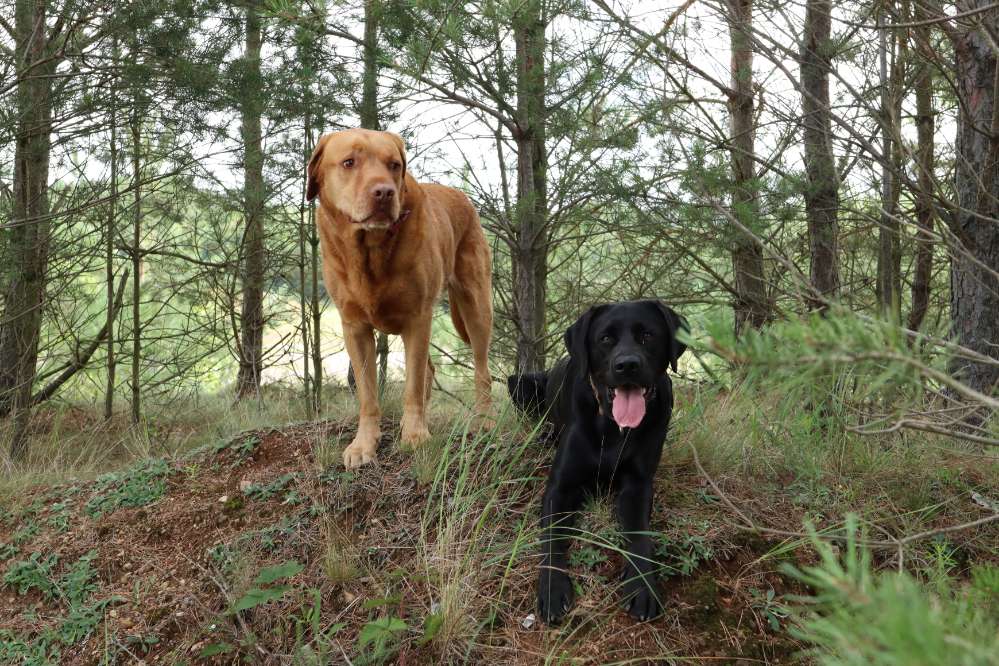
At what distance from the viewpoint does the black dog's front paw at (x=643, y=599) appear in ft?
9.18

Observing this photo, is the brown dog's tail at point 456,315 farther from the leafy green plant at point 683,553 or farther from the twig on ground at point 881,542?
the leafy green plant at point 683,553

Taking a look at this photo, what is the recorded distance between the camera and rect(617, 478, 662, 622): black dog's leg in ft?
9.25

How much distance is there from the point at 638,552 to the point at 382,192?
5.98 feet

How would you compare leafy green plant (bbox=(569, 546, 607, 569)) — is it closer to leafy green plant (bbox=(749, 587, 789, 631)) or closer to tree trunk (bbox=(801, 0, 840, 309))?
leafy green plant (bbox=(749, 587, 789, 631))

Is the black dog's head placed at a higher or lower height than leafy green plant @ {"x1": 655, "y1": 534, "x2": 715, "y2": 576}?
higher

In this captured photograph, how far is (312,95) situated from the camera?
580cm

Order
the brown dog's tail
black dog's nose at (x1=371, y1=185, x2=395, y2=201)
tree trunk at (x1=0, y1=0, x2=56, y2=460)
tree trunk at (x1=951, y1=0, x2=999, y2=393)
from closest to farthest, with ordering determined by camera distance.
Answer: black dog's nose at (x1=371, y1=185, x2=395, y2=201) → tree trunk at (x1=951, y1=0, x2=999, y2=393) → the brown dog's tail → tree trunk at (x1=0, y1=0, x2=56, y2=460)

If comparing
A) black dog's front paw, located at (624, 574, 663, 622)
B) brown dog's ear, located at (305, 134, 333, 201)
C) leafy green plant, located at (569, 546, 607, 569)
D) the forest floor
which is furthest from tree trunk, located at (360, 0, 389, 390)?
black dog's front paw, located at (624, 574, 663, 622)

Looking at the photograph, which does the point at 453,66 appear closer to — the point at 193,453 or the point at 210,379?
the point at 193,453

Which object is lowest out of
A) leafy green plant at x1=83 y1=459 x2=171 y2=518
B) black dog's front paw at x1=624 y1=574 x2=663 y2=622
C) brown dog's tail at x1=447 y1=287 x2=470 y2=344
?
black dog's front paw at x1=624 y1=574 x2=663 y2=622

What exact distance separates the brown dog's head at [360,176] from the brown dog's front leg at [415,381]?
2.20ft

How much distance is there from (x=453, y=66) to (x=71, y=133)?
2.98m

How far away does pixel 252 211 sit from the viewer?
6609 mm

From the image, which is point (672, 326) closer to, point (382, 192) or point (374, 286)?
point (382, 192)
